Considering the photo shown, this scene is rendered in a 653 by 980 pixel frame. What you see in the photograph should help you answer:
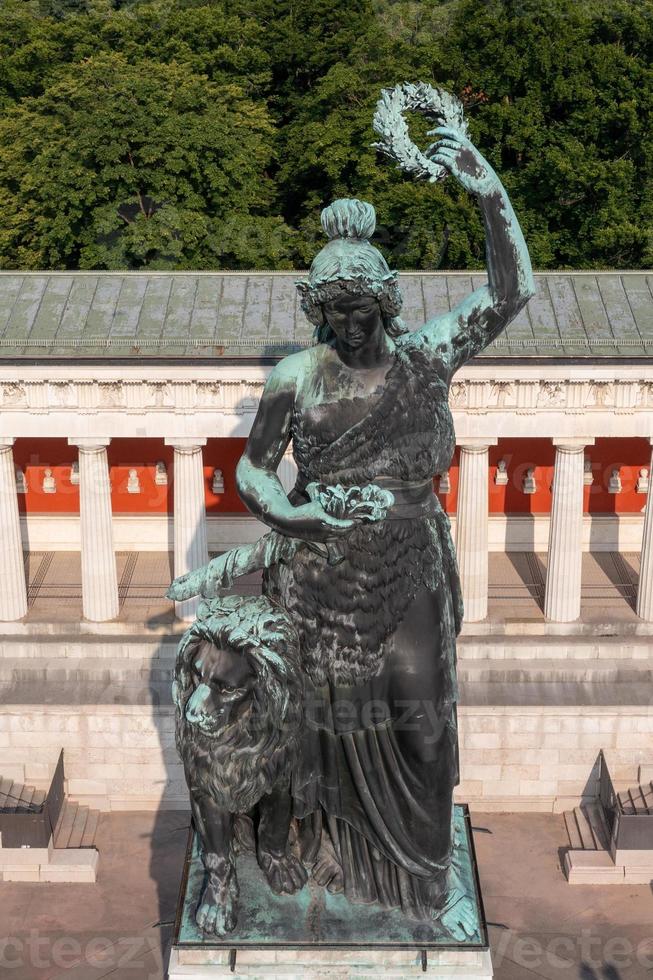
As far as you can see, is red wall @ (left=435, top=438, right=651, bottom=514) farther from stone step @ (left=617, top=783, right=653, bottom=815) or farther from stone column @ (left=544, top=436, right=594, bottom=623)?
stone step @ (left=617, top=783, right=653, bottom=815)

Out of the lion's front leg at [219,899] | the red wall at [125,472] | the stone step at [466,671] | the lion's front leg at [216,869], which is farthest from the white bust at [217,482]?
the lion's front leg at [219,899]

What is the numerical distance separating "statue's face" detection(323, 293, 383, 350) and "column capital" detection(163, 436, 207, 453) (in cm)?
2209

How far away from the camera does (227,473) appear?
37.3m

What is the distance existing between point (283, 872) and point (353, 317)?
4.64 metres

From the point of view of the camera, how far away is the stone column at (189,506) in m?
32.7

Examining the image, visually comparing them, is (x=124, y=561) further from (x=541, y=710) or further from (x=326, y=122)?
(x=326, y=122)

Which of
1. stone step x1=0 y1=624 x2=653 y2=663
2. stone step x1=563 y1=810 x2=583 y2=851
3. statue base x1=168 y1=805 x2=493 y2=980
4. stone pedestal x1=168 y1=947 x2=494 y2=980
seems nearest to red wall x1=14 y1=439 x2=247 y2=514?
stone step x1=0 y1=624 x2=653 y2=663

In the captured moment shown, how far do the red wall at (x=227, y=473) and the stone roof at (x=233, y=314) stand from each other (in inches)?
191

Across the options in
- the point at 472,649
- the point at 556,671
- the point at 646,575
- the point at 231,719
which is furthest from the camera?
the point at 646,575

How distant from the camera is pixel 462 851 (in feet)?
39.2

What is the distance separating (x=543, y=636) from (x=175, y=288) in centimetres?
1234

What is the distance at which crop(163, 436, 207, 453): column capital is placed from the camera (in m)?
32.5

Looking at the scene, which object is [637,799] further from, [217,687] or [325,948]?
[217,687]

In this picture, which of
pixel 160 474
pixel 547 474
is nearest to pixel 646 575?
pixel 547 474
